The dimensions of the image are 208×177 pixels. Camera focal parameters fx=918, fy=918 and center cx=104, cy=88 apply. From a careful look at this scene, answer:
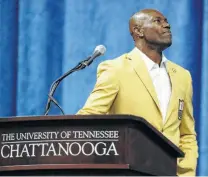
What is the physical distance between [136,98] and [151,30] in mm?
271

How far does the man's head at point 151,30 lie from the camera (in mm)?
3148

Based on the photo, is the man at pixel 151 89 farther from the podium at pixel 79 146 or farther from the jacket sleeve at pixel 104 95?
the podium at pixel 79 146

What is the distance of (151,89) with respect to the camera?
3055mm

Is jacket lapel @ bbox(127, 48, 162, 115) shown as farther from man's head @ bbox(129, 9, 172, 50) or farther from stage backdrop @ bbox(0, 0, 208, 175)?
stage backdrop @ bbox(0, 0, 208, 175)

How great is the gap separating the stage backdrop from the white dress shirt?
74 centimetres

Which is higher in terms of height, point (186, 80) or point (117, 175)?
point (186, 80)

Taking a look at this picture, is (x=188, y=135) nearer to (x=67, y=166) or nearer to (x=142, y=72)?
(x=142, y=72)

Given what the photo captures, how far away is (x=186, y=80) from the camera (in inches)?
126

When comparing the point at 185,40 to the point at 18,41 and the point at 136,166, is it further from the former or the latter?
the point at 136,166

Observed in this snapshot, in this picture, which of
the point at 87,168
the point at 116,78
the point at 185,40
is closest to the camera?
the point at 87,168

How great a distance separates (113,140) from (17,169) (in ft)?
0.90

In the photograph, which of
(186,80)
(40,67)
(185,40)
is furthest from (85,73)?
(186,80)

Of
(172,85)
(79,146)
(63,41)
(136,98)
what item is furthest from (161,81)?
(63,41)

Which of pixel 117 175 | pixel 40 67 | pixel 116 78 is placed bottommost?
pixel 117 175
